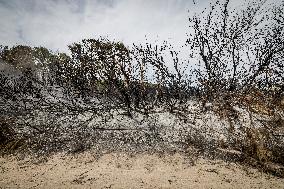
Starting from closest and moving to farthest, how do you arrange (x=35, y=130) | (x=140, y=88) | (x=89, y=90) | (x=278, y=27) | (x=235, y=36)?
1. (x=35, y=130)
2. (x=140, y=88)
3. (x=89, y=90)
4. (x=235, y=36)
5. (x=278, y=27)

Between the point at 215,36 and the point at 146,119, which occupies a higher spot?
the point at 215,36

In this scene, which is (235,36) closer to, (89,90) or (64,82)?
(89,90)

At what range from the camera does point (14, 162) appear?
23.0ft

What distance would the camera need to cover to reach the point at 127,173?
613 centimetres

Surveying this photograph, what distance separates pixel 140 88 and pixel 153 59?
2417 mm

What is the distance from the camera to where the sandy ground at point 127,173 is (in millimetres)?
5645

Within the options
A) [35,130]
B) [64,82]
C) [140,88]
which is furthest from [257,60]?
[35,130]

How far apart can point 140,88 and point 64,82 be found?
541 cm

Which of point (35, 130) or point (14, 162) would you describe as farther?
point (35, 130)

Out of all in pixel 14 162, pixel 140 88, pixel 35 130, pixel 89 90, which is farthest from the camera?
pixel 89 90

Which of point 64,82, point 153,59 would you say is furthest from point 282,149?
point 64,82

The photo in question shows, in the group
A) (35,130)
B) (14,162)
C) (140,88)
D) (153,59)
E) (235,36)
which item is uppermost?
(235,36)

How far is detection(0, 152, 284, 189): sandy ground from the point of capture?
5645 mm

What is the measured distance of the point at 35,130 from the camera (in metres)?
8.47
